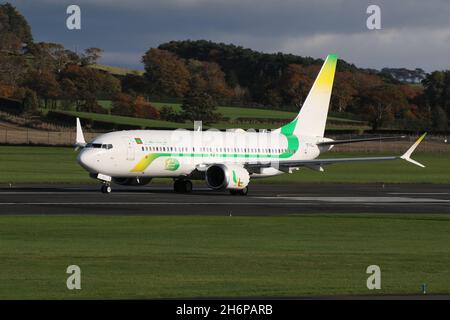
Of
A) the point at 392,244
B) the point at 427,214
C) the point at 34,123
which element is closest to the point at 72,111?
the point at 34,123

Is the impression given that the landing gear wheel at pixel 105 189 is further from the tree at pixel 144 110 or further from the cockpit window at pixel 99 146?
the tree at pixel 144 110

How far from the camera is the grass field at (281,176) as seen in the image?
78938 mm

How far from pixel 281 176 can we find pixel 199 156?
24438mm

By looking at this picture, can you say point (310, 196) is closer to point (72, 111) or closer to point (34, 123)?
point (34, 123)

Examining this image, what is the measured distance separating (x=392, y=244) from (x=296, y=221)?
27.2 ft

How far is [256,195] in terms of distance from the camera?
59.4 meters

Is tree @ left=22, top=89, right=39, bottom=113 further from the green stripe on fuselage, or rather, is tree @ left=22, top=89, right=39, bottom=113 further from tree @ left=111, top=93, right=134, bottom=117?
the green stripe on fuselage

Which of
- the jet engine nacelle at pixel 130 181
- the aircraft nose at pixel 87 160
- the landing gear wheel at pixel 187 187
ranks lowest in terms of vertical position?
the landing gear wheel at pixel 187 187

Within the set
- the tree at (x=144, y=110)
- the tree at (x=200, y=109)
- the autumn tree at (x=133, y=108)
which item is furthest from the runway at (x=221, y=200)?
the autumn tree at (x=133, y=108)

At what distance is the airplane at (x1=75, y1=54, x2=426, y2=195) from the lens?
189 ft

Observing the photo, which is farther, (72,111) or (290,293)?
(72,111)

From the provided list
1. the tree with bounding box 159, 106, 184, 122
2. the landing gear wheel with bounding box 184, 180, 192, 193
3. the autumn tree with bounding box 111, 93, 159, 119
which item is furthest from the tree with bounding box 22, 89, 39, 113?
the landing gear wheel with bounding box 184, 180, 192, 193

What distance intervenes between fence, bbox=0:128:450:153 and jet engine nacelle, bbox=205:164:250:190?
66890mm

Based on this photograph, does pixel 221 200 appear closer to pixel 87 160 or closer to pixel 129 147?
pixel 129 147
